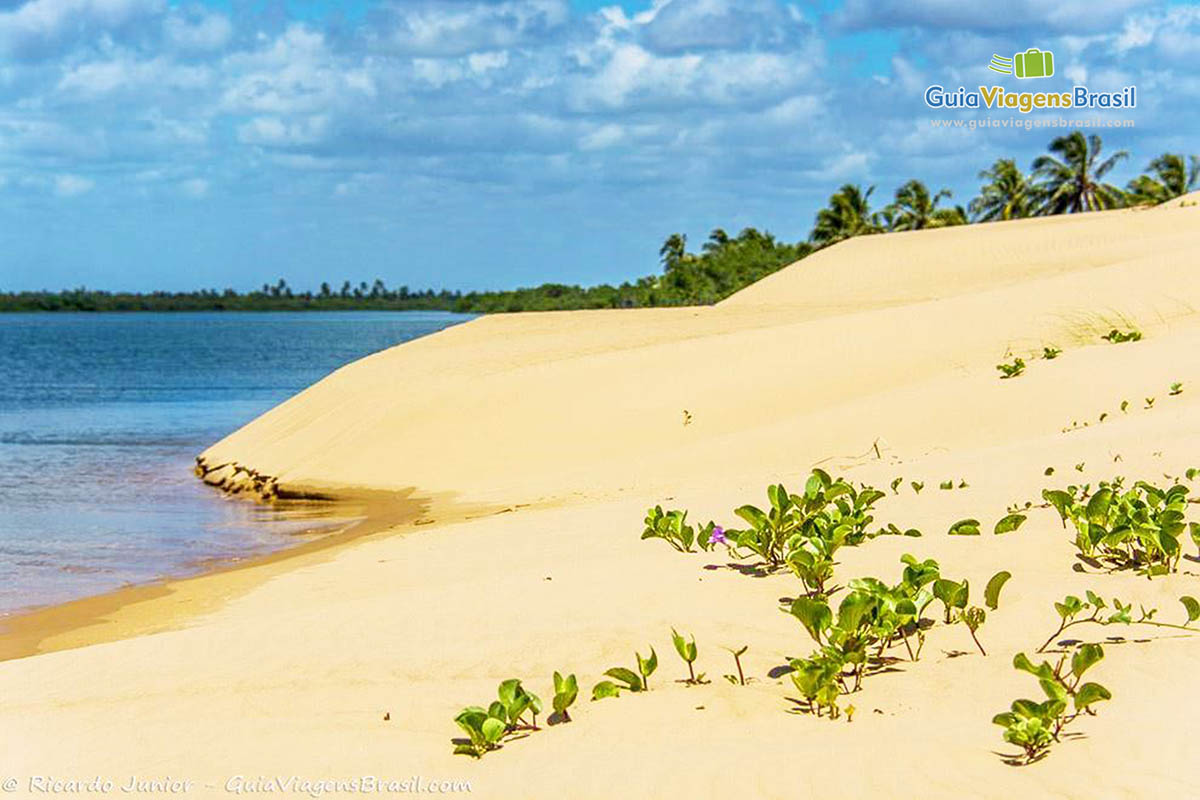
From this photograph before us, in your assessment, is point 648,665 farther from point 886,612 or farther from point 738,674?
point 886,612

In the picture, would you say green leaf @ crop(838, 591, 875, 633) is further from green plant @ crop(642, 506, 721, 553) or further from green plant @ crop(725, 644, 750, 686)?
green plant @ crop(642, 506, 721, 553)

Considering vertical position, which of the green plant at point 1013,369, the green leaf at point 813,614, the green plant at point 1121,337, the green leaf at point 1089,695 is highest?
the green plant at point 1121,337

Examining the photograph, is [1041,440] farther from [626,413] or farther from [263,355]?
[263,355]

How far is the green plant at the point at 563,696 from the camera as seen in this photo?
4.73 meters

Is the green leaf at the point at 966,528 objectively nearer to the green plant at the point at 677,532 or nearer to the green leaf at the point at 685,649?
the green plant at the point at 677,532

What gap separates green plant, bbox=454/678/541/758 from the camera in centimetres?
447

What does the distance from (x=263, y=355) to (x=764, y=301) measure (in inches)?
1753

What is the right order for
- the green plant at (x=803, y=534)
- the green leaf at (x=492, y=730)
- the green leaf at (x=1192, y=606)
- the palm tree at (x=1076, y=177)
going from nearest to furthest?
the green leaf at (x=492, y=730), the green leaf at (x=1192, y=606), the green plant at (x=803, y=534), the palm tree at (x=1076, y=177)

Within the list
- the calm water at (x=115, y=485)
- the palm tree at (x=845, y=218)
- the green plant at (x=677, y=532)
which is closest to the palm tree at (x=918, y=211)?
the palm tree at (x=845, y=218)

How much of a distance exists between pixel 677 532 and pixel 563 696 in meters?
2.54

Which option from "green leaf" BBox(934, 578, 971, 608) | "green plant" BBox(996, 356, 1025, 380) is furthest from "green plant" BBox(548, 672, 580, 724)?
"green plant" BBox(996, 356, 1025, 380)

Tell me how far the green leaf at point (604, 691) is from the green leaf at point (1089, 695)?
1642mm

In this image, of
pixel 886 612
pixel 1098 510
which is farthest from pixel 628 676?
pixel 1098 510

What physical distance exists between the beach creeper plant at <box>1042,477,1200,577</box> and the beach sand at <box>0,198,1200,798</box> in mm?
114
